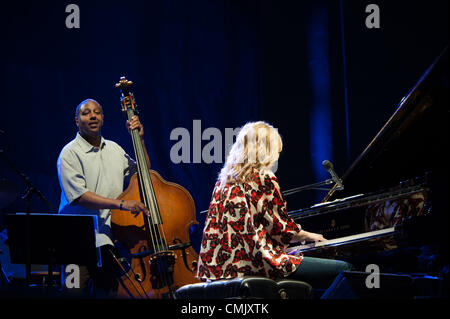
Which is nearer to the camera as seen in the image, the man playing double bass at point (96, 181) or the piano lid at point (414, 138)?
the piano lid at point (414, 138)

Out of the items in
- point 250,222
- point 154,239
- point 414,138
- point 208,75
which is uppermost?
point 208,75

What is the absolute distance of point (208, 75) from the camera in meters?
6.03

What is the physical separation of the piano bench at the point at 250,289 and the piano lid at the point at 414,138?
0.98 meters

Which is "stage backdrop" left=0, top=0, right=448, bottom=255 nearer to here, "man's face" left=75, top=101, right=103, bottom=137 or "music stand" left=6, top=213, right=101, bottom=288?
"man's face" left=75, top=101, right=103, bottom=137

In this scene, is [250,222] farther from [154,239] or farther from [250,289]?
[154,239]

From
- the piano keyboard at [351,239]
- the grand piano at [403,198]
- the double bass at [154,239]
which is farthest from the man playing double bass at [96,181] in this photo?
the grand piano at [403,198]

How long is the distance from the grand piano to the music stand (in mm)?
1410

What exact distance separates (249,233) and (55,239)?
59.2 inches

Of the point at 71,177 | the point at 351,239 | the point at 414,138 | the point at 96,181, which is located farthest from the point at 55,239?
the point at 414,138

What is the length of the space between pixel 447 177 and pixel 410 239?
1.26ft

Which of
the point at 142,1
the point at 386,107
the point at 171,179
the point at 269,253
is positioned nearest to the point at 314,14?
the point at 386,107

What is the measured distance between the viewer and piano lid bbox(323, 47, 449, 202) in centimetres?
270

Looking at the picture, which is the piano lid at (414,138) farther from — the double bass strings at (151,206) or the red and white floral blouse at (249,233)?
the double bass strings at (151,206)

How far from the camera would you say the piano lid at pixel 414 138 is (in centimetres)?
270
